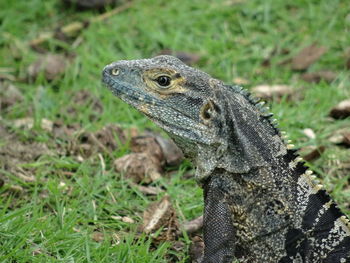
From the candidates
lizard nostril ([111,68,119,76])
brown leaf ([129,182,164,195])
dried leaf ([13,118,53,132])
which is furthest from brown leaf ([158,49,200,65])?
lizard nostril ([111,68,119,76])

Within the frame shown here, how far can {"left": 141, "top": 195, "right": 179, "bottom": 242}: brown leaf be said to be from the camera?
205 inches

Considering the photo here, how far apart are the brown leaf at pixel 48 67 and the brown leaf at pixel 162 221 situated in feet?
10.7

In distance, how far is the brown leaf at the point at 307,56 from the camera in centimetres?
830

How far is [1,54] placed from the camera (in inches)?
343

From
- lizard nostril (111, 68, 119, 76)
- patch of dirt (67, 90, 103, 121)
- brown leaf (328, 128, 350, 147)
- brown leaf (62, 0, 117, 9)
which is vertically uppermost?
lizard nostril (111, 68, 119, 76)

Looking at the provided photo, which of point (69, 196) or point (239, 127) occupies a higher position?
point (239, 127)

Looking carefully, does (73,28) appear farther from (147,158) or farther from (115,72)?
(115,72)

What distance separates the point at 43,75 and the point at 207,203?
4.28 metres

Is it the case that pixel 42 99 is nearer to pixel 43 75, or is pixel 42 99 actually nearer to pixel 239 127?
pixel 43 75

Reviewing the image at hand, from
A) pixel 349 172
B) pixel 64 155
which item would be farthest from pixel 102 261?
pixel 349 172

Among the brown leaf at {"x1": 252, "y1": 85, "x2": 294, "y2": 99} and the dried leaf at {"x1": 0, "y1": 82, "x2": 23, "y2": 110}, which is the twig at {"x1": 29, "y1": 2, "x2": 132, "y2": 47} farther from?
the brown leaf at {"x1": 252, "y1": 85, "x2": 294, "y2": 99}

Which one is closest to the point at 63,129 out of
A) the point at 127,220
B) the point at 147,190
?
the point at 147,190

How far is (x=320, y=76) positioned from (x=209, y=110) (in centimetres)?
385

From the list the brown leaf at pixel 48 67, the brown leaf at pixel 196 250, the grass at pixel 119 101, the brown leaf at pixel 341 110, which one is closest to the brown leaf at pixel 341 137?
the grass at pixel 119 101
